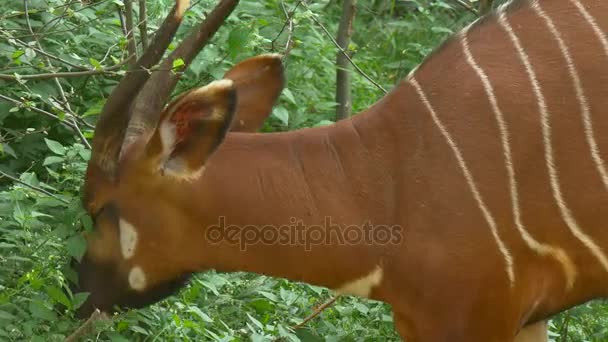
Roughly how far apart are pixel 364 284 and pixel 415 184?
1.20 feet

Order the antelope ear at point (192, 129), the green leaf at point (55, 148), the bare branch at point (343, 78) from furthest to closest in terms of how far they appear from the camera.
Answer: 1. the bare branch at point (343, 78)
2. the green leaf at point (55, 148)
3. the antelope ear at point (192, 129)

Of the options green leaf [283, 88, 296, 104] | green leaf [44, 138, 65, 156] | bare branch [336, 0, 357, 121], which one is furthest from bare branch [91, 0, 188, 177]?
bare branch [336, 0, 357, 121]

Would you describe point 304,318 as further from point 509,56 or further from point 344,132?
point 509,56

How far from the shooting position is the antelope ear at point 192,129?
4.00m

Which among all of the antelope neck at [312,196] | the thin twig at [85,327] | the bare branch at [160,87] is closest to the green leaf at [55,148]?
the bare branch at [160,87]

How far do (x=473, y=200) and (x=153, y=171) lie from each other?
0.98 m

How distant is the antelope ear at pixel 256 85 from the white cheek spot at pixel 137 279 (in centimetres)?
59

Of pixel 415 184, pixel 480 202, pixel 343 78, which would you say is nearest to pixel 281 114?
pixel 343 78

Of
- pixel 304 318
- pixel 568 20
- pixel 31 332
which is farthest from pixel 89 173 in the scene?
pixel 568 20

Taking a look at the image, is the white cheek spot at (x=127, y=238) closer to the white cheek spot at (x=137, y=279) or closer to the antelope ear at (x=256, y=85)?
the white cheek spot at (x=137, y=279)

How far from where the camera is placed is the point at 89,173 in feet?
14.4

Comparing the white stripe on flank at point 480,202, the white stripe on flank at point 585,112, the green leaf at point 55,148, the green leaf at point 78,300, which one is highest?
the white stripe on flank at point 585,112

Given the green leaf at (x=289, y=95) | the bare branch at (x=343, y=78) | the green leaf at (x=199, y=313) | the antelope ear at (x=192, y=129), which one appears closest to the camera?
the antelope ear at (x=192, y=129)

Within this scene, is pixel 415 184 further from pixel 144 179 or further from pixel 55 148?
pixel 55 148
